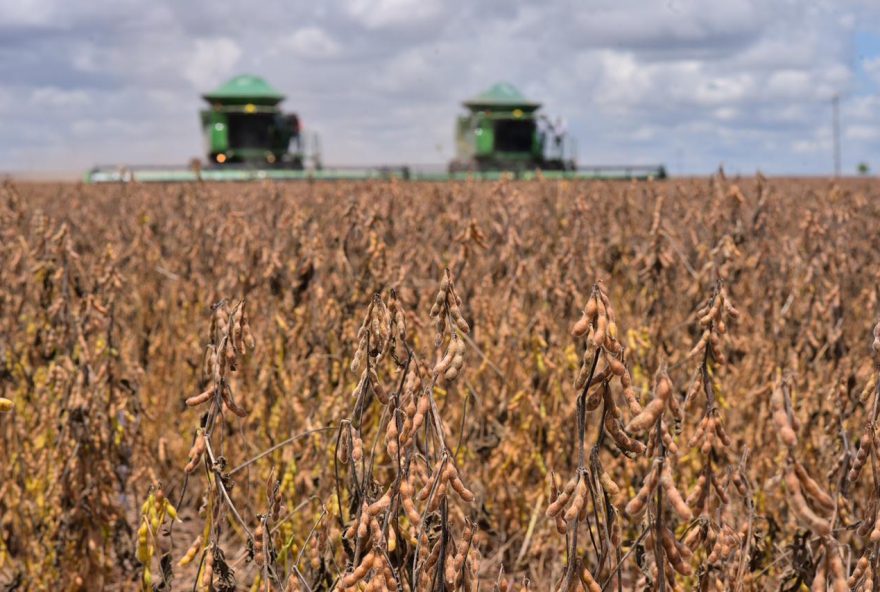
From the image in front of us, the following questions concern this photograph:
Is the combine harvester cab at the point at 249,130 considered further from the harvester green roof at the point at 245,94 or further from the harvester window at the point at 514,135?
the harvester window at the point at 514,135

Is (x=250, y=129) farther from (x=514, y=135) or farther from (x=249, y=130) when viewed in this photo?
(x=514, y=135)

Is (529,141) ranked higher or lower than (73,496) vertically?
higher

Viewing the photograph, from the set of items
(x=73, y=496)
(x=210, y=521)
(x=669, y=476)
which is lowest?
(x=73, y=496)

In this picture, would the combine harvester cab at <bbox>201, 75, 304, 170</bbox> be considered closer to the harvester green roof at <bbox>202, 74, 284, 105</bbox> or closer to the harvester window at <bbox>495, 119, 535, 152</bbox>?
the harvester green roof at <bbox>202, 74, 284, 105</bbox>

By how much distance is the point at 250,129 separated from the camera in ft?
83.6

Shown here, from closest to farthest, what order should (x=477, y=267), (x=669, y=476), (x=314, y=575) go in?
(x=669, y=476) < (x=314, y=575) < (x=477, y=267)

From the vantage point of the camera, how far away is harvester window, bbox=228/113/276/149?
25.4 metres

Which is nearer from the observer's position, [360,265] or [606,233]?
[360,265]

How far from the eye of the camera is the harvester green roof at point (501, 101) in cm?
2631

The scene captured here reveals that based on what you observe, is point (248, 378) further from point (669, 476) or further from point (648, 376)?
point (669, 476)

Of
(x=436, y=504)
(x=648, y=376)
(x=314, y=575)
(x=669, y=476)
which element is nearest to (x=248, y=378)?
(x=648, y=376)

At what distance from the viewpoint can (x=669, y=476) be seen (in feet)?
4.41

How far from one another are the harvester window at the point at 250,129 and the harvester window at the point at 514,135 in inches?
223

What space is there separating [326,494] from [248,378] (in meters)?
1.40
